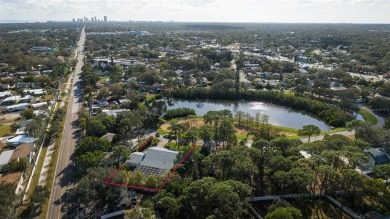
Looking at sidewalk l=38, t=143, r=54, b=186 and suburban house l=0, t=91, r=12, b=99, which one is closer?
sidewalk l=38, t=143, r=54, b=186

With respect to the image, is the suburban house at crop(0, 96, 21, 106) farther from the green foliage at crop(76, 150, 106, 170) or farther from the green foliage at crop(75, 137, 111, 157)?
the green foliage at crop(76, 150, 106, 170)

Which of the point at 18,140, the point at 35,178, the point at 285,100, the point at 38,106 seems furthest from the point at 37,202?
the point at 285,100

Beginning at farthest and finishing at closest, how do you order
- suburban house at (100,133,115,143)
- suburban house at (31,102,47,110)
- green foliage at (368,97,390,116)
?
suburban house at (31,102,47,110), green foliage at (368,97,390,116), suburban house at (100,133,115,143)

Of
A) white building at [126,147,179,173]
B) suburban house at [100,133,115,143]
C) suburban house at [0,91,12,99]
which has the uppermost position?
suburban house at [0,91,12,99]

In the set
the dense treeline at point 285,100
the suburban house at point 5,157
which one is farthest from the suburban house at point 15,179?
the dense treeline at point 285,100

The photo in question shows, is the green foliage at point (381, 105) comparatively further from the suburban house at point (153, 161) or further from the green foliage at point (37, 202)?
the green foliage at point (37, 202)

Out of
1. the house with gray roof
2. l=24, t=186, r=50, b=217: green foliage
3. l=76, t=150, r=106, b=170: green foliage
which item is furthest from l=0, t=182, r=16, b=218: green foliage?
the house with gray roof

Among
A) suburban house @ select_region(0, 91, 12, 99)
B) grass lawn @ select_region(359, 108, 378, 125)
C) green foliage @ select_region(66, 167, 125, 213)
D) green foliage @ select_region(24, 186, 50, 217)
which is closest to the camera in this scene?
green foliage @ select_region(66, 167, 125, 213)

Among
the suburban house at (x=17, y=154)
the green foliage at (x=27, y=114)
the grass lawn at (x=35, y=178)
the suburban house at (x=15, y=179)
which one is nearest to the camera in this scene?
the grass lawn at (x=35, y=178)
